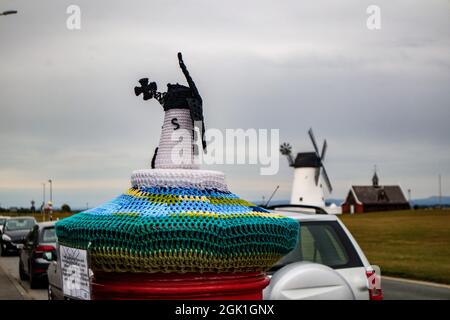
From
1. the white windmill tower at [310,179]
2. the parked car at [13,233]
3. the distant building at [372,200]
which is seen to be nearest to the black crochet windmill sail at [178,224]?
the parked car at [13,233]

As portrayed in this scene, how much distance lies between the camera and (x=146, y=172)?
2668 mm

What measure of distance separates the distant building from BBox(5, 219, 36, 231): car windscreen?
10524 centimetres

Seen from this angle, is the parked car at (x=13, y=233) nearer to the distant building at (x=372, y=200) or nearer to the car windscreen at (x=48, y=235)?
the car windscreen at (x=48, y=235)

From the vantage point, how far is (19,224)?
105 feet

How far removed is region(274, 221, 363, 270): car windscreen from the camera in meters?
6.89

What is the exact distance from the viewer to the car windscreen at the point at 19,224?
1241 inches

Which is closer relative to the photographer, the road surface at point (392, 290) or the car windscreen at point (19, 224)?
the road surface at point (392, 290)

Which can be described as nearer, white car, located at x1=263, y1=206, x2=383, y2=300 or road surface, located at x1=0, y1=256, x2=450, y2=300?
white car, located at x1=263, y1=206, x2=383, y2=300

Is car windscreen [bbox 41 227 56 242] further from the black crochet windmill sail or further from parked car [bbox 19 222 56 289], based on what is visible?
the black crochet windmill sail

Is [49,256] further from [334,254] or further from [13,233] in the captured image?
[13,233]

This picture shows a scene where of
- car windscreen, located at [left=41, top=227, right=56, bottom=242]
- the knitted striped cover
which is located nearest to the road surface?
car windscreen, located at [left=41, top=227, right=56, bottom=242]
